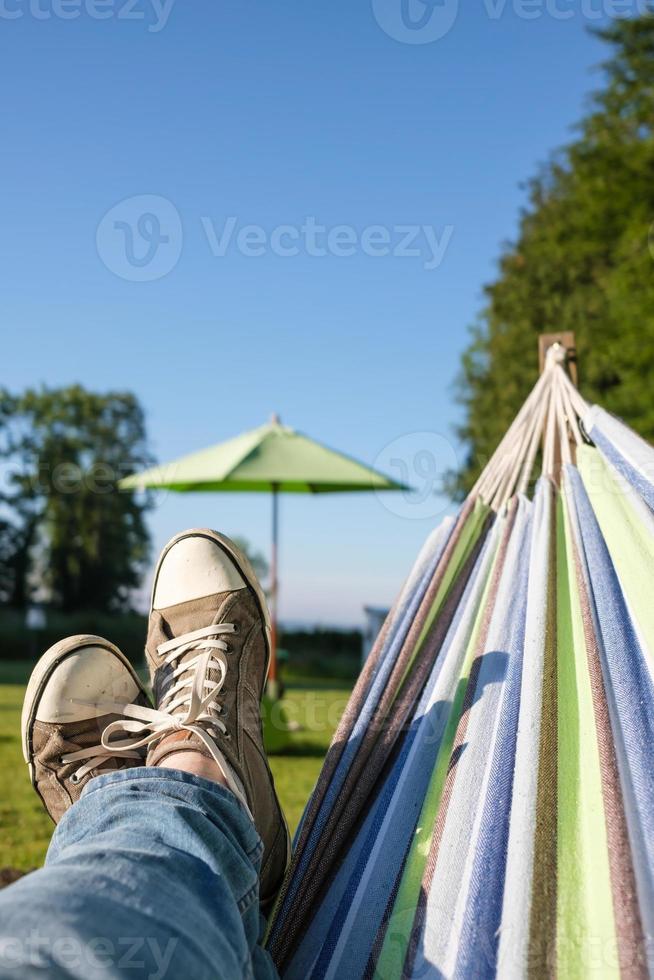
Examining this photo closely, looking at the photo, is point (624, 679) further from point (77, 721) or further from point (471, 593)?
point (77, 721)

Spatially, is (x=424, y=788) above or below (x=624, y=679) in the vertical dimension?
below

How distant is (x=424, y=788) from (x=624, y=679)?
272mm

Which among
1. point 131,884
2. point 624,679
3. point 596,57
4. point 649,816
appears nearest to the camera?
point 131,884

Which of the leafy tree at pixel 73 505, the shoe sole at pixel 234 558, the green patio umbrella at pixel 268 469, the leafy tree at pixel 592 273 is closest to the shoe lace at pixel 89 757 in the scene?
the shoe sole at pixel 234 558

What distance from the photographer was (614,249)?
1281 centimetres

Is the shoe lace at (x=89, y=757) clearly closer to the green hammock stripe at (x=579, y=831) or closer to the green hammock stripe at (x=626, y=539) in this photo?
the green hammock stripe at (x=579, y=831)

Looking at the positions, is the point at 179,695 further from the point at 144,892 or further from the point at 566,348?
the point at 566,348

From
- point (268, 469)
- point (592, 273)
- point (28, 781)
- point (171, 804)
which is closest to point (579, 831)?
point (171, 804)

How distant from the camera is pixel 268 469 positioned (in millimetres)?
4930

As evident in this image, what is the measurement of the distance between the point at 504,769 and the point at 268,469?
405 cm

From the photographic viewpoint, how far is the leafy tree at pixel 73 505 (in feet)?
71.2

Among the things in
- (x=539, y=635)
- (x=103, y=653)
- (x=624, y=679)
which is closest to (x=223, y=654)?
(x=103, y=653)

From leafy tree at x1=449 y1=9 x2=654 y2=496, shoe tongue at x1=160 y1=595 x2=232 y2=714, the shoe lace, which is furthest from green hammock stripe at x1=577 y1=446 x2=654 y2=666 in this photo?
leafy tree at x1=449 y1=9 x2=654 y2=496

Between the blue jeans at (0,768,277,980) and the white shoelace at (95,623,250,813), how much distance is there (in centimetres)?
12
